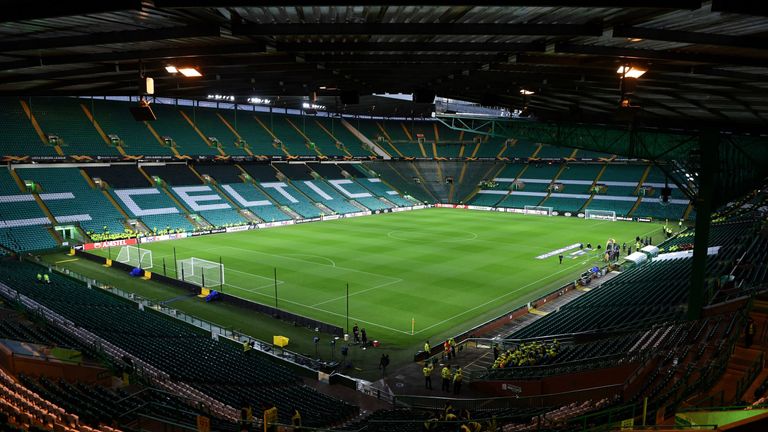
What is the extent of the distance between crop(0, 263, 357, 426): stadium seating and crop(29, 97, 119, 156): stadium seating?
31194 millimetres

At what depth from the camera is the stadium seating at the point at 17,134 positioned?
160ft

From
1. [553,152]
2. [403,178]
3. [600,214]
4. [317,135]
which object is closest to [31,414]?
[600,214]

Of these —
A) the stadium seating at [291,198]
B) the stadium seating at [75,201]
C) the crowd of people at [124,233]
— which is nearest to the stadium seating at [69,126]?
the stadium seating at [75,201]

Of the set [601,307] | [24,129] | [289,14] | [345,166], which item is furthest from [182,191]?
[289,14]

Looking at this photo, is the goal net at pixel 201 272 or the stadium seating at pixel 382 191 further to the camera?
the stadium seating at pixel 382 191

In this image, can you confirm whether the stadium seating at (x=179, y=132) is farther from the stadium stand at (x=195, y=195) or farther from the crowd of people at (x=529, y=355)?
the crowd of people at (x=529, y=355)

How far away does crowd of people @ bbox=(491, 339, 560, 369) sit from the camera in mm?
18062

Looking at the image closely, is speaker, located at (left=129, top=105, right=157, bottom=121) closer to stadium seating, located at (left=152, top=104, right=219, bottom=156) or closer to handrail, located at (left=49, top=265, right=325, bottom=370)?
handrail, located at (left=49, top=265, right=325, bottom=370)

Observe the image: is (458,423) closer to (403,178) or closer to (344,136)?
(403,178)

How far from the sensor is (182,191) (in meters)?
58.2

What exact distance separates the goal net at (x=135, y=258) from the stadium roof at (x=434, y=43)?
19.6 meters

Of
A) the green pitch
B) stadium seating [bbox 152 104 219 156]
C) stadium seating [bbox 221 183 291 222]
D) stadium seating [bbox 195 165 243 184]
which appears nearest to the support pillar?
the green pitch

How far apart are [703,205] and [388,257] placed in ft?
83.9

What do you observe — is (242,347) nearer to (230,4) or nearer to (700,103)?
(230,4)
